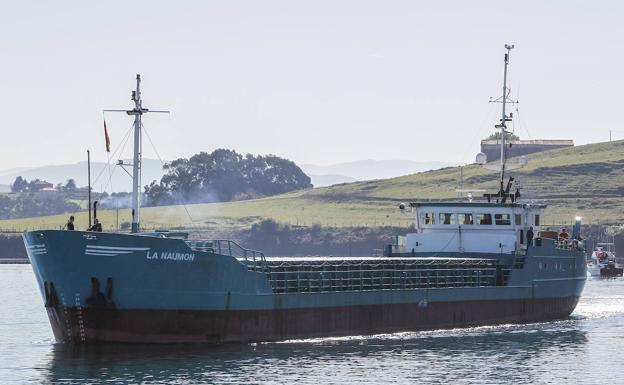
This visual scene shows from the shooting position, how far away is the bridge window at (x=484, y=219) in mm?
73125

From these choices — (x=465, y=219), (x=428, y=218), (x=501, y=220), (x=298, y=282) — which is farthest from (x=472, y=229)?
(x=298, y=282)

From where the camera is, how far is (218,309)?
2117 inches

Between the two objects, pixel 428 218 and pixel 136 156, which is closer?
pixel 136 156

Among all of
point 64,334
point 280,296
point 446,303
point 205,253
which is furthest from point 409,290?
point 64,334

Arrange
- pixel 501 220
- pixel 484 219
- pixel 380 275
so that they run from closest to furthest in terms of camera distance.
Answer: pixel 380 275 < pixel 501 220 < pixel 484 219

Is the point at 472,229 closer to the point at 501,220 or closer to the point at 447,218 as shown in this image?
the point at 447,218

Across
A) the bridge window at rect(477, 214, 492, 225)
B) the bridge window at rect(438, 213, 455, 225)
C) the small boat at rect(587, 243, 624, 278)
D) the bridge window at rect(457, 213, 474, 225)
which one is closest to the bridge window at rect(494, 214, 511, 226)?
the bridge window at rect(477, 214, 492, 225)

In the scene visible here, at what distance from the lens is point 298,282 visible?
194ft

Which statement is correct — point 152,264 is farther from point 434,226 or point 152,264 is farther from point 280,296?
point 434,226

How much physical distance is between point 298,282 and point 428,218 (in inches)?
668

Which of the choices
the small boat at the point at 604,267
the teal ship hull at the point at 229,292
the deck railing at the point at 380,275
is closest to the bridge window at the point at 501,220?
the deck railing at the point at 380,275

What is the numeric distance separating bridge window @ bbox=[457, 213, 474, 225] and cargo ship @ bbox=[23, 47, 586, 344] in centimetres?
6

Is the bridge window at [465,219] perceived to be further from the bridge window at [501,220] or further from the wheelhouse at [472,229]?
the bridge window at [501,220]

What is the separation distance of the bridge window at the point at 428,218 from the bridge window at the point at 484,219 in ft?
8.63
